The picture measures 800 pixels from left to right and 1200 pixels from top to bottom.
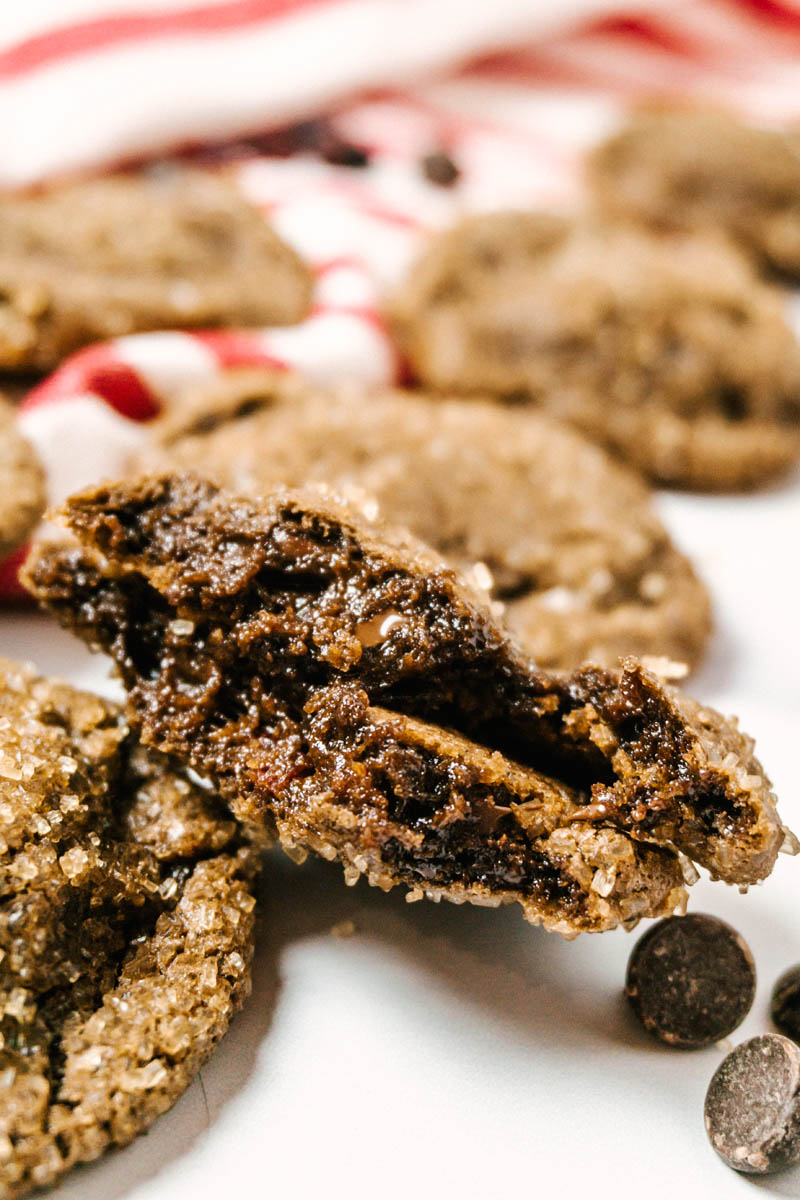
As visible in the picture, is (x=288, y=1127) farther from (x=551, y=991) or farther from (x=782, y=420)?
(x=782, y=420)

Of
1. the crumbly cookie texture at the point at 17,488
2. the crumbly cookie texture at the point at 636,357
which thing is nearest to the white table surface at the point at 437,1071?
the crumbly cookie texture at the point at 17,488

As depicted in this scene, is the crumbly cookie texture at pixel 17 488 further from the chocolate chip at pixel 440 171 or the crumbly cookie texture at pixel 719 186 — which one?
the crumbly cookie texture at pixel 719 186

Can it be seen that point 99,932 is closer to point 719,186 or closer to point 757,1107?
point 757,1107

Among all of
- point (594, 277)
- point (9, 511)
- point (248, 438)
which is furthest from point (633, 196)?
point (9, 511)

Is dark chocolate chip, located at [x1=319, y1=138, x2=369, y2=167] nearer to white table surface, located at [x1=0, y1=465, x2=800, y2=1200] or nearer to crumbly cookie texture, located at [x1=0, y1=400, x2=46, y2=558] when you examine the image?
crumbly cookie texture, located at [x1=0, y1=400, x2=46, y2=558]

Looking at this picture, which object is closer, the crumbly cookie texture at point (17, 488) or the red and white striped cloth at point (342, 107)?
the crumbly cookie texture at point (17, 488)

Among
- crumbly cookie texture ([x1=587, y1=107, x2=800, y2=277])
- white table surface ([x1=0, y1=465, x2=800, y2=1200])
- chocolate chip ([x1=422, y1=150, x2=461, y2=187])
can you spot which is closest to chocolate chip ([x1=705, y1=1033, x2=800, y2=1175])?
white table surface ([x1=0, y1=465, x2=800, y2=1200])
